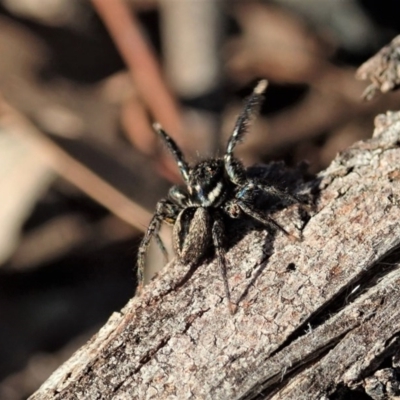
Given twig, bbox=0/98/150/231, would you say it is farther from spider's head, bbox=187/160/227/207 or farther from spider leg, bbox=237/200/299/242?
spider leg, bbox=237/200/299/242

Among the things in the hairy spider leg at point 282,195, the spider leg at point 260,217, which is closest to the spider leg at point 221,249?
the spider leg at point 260,217

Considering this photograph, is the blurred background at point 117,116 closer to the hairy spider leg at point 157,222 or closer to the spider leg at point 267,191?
A: the hairy spider leg at point 157,222

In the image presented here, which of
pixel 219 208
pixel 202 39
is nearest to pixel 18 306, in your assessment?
pixel 202 39

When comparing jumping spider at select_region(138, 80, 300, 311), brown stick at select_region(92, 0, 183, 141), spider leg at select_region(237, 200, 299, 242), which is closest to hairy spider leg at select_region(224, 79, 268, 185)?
jumping spider at select_region(138, 80, 300, 311)

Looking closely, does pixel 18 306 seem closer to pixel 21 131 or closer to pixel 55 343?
pixel 55 343

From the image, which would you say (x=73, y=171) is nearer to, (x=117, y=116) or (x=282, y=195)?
(x=117, y=116)

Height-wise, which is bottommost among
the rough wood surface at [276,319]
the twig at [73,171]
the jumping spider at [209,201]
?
the rough wood surface at [276,319]
